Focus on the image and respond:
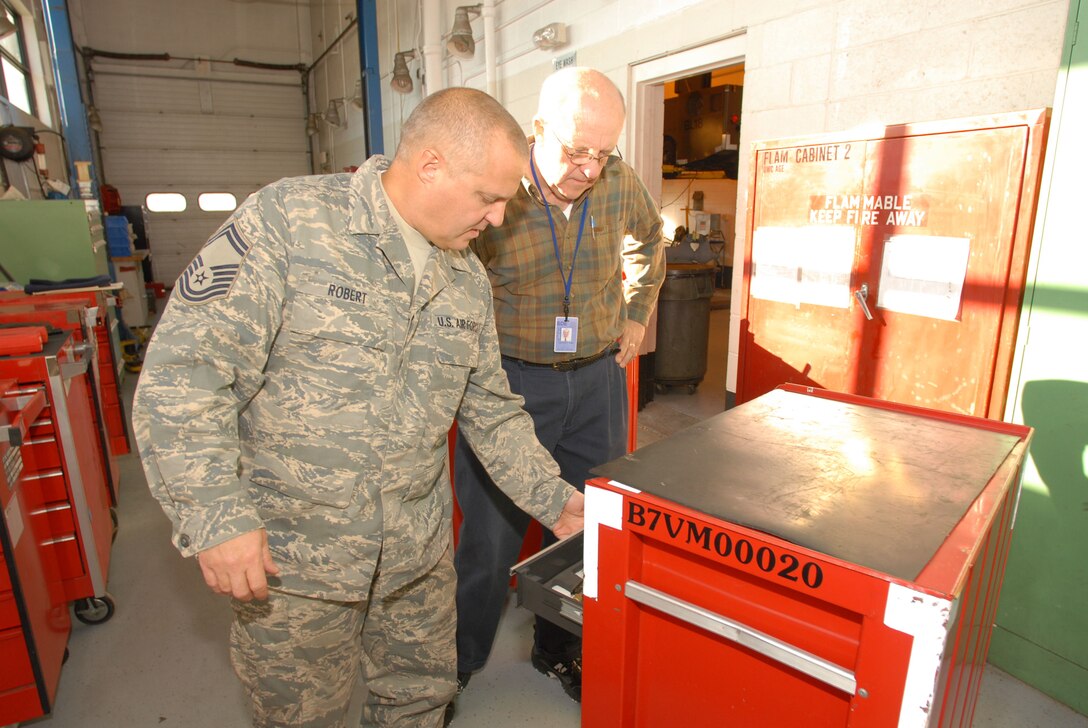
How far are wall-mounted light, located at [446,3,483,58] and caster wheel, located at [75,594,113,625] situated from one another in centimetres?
471

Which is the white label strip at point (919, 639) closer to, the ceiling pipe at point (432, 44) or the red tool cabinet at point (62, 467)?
the red tool cabinet at point (62, 467)

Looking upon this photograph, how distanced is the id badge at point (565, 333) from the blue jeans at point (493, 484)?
0.25 ft

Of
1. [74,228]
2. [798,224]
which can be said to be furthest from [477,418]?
[74,228]

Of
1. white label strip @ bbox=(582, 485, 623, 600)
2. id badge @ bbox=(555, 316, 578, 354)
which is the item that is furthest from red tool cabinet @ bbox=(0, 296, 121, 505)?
white label strip @ bbox=(582, 485, 623, 600)

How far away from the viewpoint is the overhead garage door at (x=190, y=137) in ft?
36.8

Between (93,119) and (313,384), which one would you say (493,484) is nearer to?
(313,384)

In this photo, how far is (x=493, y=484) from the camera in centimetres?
191

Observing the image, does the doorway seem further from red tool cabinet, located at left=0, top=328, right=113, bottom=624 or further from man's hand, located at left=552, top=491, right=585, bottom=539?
red tool cabinet, located at left=0, top=328, right=113, bottom=624

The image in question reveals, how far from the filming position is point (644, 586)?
3.27 ft

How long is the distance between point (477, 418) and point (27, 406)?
1.49 m

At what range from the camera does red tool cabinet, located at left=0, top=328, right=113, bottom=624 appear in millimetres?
2143

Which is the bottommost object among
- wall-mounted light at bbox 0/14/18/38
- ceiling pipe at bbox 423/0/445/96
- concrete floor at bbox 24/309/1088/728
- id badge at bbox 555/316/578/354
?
concrete floor at bbox 24/309/1088/728

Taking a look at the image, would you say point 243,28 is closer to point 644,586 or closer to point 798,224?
point 798,224

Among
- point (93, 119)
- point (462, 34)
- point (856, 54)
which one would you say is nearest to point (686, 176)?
point (462, 34)
